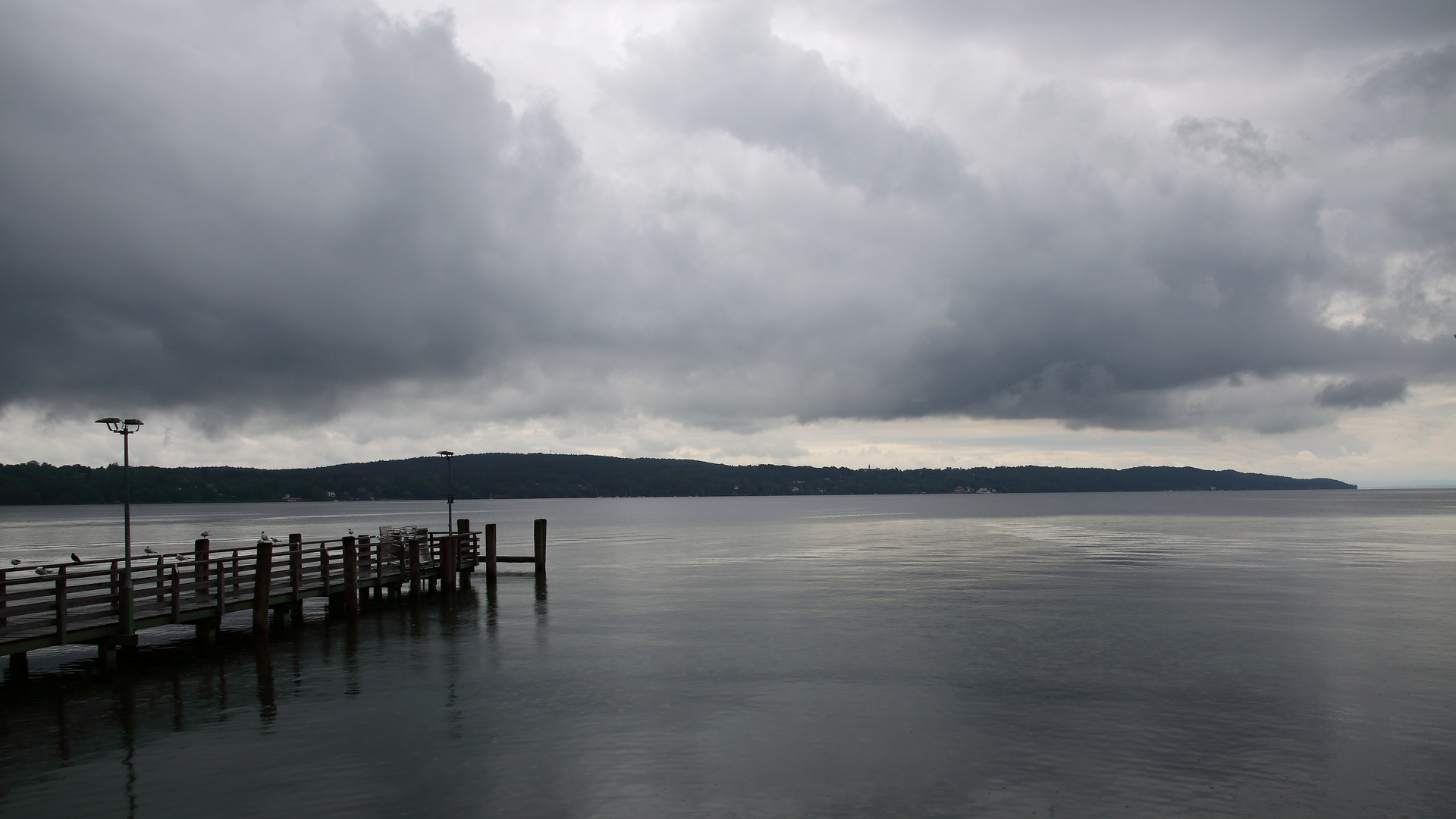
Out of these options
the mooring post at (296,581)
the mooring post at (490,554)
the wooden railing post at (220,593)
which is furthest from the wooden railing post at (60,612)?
the mooring post at (490,554)

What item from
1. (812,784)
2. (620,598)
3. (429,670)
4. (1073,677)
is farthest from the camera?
(620,598)

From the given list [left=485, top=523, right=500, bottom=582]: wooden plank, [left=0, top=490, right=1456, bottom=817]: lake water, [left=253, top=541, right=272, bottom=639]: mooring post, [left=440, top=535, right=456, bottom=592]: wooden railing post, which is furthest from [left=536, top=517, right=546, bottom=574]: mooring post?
[left=253, top=541, right=272, bottom=639]: mooring post

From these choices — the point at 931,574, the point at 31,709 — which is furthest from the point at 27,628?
the point at 931,574

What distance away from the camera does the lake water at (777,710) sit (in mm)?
12922

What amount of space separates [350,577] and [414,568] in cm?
533

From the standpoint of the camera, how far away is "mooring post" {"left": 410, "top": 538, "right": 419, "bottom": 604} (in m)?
35.8

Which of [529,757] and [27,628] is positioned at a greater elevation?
[27,628]

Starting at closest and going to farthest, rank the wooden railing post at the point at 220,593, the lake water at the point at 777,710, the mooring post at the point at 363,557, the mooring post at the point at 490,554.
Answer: the lake water at the point at 777,710, the wooden railing post at the point at 220,593, the mooring post at the point at 363,557, the mooring post at the point at 490,554

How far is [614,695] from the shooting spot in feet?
63.3

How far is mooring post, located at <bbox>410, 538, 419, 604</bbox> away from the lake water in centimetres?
96

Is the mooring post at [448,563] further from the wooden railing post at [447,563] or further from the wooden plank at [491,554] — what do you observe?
the wooden plank at [491,554]

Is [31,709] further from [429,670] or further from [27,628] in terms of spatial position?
[429,670]

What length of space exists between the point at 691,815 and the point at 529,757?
12.4ft

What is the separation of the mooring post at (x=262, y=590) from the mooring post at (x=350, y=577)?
14.5 feet
